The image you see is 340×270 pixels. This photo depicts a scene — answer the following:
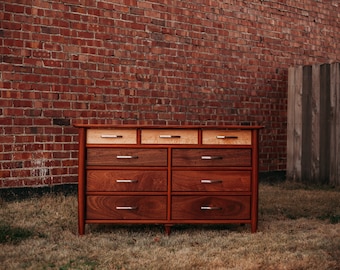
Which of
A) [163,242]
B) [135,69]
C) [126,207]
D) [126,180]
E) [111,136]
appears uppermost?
[135,69]

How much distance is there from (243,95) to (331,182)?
175 centimetres

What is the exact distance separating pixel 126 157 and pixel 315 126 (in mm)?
3941

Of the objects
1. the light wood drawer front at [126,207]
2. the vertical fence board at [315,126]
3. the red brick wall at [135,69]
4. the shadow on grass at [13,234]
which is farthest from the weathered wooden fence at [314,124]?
the shadow on grass at [13,234]

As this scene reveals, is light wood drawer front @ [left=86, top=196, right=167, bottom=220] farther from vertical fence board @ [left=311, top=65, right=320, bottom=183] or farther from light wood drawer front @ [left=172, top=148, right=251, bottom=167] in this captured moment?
vertical fence board @ [left=311, top=65, right=320, bottom=183]

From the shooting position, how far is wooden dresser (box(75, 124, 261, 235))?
4328mm

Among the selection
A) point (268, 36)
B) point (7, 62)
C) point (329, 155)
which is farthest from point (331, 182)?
point (7, 62)

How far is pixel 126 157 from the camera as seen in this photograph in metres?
4.35

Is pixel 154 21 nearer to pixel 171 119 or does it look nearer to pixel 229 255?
pixel 171 119

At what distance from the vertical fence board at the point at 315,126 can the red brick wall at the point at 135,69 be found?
66 cm

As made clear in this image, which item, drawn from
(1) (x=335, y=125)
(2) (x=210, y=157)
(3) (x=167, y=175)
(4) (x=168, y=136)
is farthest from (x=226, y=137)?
(1) (x=335, y=125)

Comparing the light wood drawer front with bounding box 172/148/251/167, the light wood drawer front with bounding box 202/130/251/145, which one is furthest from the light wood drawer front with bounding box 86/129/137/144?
the light wood drawer front with bounding box 202/130/251/145

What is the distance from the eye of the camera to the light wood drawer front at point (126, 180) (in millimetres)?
4324

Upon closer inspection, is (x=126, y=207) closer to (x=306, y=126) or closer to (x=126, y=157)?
(x=126, y=157)

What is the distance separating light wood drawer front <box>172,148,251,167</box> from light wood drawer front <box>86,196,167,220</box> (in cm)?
37
